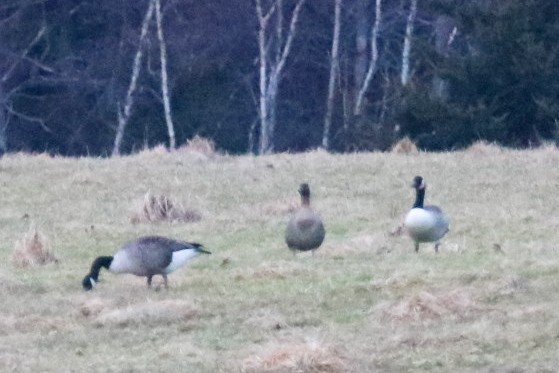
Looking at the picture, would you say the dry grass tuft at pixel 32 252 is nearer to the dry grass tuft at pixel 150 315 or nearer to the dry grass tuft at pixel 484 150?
the dry grass tuft at pixel 150 315

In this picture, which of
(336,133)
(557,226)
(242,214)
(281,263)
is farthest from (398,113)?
(281,263)

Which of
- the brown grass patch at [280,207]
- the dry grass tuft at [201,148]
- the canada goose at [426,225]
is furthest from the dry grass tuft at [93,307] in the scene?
the dry grass tuft at [201,148]

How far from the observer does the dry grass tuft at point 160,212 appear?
1620 centimetres

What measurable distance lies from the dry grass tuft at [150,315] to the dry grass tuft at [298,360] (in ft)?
5.54

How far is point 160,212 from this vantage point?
1625cm

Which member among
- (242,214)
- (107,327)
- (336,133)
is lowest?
(107,327)

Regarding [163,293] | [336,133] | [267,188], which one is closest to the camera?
[163,293]

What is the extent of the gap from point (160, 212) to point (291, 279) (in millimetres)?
4221

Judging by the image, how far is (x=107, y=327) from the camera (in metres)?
11.0

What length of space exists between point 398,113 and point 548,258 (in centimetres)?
1694

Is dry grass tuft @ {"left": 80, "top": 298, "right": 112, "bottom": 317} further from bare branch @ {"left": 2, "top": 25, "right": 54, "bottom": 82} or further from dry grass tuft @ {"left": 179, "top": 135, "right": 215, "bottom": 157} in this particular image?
bare branch @ {"left": 2, "top": 25, "right": 54, "bottom": 82}

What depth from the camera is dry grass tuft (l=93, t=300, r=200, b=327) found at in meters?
11.1

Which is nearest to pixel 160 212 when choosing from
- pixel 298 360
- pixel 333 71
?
pixel 298 360

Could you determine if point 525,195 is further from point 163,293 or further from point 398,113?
point 398,113
